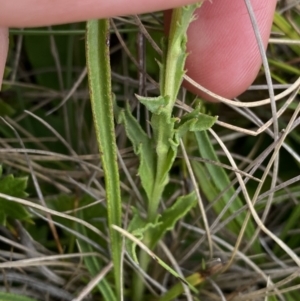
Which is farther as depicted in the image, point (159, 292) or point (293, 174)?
point (293, 174)

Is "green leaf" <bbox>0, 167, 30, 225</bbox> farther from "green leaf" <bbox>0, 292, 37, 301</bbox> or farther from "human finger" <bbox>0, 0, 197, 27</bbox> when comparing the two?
"human finger" <bbox>0, 0, 197, 27</bbox>

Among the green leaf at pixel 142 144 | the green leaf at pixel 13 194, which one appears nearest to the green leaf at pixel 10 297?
→ the green leaf at pixel 13 194

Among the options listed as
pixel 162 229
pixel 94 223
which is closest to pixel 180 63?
pixel 162 229

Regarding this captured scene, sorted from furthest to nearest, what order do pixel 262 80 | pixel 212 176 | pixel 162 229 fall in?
pixel 262 80 < pixel 212 176 < pixel 162 229

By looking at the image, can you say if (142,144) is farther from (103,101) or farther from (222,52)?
(222,52)

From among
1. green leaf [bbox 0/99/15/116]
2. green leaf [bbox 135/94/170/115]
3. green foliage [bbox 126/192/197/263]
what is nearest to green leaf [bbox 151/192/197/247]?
green foliage [bbox 126/192/197/263]

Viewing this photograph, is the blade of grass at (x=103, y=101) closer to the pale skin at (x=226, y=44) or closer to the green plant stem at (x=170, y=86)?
the green plant stem at (x=170, y=86)

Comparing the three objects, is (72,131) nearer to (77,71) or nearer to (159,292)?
(77,71)

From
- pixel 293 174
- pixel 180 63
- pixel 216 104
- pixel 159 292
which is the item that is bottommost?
pixel 159 292

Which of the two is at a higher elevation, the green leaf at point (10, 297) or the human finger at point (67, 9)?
the human finger at point (67, 9)
